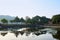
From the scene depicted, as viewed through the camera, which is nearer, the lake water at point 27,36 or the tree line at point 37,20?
the lake water at point 27,36

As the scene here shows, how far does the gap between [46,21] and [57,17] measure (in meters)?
13.6

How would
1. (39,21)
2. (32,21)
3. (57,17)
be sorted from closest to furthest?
(57,17)
(32,21)
(39,21)

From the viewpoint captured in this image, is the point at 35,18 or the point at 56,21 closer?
the point at 56,21

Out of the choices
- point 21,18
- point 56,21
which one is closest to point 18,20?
point 21,18

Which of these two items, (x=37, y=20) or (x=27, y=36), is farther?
(x=37, y=20)

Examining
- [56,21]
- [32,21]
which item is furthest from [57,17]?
[32,21]

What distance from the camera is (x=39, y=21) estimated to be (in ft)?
277

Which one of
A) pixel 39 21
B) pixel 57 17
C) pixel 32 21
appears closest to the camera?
pixel 57 17

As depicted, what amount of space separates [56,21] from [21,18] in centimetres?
1841

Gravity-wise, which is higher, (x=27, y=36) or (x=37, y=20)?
(x=37, y=20)

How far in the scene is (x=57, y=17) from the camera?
238 ft

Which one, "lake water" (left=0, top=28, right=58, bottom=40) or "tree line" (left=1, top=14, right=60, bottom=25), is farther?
"tree line" (left=1, top=14, right=60, bottom=25)

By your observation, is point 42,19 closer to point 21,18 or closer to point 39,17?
point 39,17

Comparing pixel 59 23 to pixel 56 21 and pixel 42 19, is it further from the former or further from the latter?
pixel 42 19
